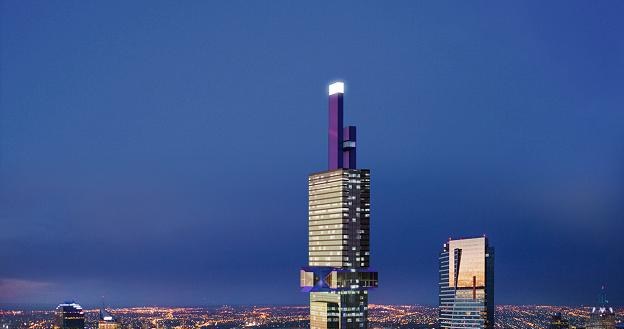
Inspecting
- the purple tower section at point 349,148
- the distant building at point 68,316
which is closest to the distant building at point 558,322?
the distant building at point 68,316

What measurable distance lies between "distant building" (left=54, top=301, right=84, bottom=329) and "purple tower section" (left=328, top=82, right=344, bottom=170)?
37.3 m

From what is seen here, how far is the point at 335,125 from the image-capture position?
33.2 meters

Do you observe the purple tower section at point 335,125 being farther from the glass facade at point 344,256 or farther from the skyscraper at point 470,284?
the skyscraper at point 470,284

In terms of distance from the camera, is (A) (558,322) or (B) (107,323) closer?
(B) (107,323)

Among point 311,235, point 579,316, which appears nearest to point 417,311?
point 579,316

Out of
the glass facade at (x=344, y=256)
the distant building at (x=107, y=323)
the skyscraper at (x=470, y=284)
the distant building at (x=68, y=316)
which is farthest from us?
the distant building at (x=107, y=323)

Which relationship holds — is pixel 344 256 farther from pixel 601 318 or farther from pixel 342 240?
pixel 601 318

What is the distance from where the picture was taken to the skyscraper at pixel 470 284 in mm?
62000

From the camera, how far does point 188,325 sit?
267ft

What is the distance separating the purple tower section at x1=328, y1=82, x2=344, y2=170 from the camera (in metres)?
33.2

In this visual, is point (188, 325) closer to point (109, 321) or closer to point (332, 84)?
point (109, 321)

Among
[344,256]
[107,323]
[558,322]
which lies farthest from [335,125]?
[558,322]

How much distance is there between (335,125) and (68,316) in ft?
126

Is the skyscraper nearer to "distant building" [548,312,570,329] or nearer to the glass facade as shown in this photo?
"distant building" [548,312,570,329]
